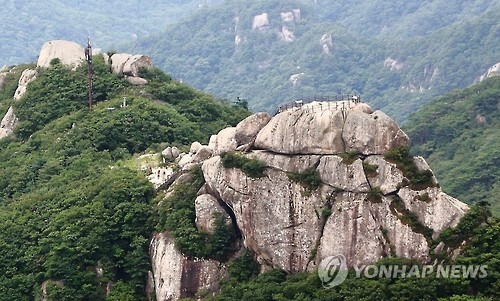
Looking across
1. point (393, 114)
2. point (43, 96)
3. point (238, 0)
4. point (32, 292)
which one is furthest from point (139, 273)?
point (238, 0)

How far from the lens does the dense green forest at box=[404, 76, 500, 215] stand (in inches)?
3120

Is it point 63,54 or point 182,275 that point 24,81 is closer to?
point 63,54

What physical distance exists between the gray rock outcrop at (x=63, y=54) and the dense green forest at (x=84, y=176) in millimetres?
1000

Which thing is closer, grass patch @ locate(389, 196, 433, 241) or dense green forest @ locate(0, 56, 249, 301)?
grass patch @ locate(389, 196, 433, 241)

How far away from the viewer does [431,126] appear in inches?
3713

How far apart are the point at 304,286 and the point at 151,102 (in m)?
22.3

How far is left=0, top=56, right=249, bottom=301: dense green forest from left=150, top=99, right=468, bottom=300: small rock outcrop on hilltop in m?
2.76

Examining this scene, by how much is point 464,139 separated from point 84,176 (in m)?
42.1

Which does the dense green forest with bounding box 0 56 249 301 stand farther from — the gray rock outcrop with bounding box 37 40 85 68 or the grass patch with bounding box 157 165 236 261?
the grass patch with bounding box 157 165 236 261

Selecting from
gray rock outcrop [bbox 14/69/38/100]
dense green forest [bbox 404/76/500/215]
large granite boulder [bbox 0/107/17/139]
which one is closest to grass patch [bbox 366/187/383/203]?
large granite boulder [bbox 0/107/17/139]

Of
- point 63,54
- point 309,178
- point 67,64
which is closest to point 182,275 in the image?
point 309,178

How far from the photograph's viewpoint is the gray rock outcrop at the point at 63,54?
67.2 m

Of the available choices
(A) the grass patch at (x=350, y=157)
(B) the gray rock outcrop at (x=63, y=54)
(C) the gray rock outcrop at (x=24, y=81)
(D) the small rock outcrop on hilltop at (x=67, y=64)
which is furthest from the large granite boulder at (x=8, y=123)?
(A) the grass patch at (x=350, y=157)

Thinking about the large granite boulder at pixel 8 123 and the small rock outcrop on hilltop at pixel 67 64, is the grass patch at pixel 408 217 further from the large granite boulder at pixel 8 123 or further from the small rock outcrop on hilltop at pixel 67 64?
the large granite boulder at pixel 8 123
